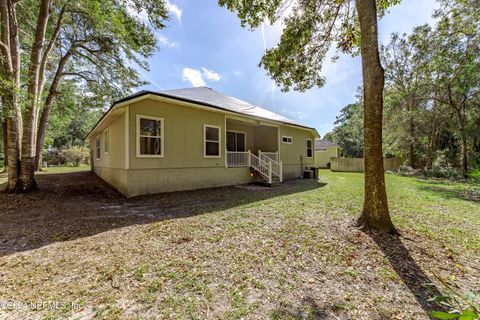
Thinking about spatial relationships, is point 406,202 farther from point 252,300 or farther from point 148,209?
point 148,209

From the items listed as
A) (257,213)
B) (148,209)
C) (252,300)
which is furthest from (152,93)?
(252,300)

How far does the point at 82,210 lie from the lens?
570 cm

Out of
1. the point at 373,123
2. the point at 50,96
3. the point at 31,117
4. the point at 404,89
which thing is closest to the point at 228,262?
the point at 373,123

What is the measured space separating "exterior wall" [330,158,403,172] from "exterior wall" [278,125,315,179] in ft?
25.5

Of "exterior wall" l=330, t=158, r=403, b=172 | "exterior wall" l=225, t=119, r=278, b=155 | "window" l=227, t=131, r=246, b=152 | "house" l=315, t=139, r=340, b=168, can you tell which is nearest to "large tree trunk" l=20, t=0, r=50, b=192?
"window" l=227, t=131, r=246, b=152

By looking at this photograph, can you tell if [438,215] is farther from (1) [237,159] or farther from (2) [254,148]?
(2) [254,148]

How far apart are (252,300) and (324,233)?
2.32m

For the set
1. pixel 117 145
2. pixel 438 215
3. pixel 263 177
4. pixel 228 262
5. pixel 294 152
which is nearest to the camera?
pixel 228 262

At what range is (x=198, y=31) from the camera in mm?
11078

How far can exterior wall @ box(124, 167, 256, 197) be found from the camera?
Result: 7.41 metres

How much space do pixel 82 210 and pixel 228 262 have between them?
4.88 metres

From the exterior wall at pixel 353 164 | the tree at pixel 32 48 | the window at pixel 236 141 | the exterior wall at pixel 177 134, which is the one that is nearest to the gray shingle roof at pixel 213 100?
the exterior wall at pixel 177 134

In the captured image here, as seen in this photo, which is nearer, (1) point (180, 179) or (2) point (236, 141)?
(1) point (180, 179)

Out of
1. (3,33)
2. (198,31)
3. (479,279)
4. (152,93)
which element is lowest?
(479,279)
